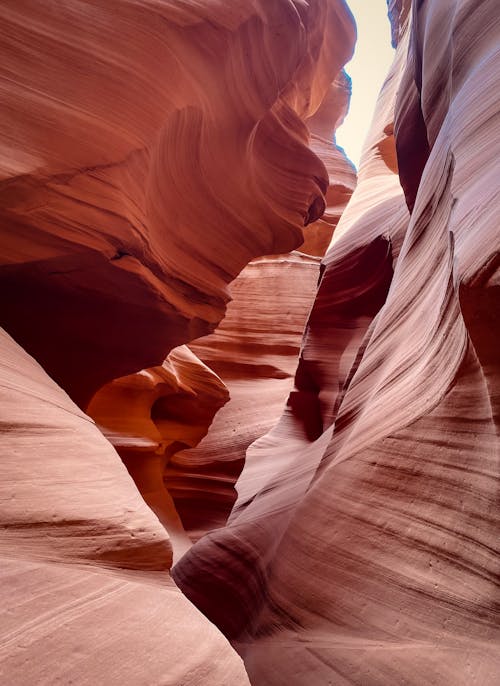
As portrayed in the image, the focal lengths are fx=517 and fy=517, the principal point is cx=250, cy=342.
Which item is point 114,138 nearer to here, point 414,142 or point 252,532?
point 414,142

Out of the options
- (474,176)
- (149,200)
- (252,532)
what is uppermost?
(149,200)

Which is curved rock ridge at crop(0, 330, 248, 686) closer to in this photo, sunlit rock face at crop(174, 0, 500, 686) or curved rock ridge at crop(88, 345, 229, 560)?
sunlit rock face at crop(174, 0, 500, 686)

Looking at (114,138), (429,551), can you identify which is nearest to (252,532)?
(429,551)

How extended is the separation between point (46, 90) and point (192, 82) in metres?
1.32

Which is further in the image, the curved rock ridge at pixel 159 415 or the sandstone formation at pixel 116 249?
the curved rock ridge at pixel 159 415

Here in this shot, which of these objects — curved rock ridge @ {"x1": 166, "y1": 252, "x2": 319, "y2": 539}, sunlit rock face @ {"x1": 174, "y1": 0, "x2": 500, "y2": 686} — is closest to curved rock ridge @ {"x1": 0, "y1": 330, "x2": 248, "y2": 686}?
sunlit rock face @ {"x1": 174, "y1": 0, "x2": 500, "y2": 686}

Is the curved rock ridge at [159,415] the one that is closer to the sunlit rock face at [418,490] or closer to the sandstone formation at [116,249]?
the sandstone formation at [116,249]

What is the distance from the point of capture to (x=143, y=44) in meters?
3.38

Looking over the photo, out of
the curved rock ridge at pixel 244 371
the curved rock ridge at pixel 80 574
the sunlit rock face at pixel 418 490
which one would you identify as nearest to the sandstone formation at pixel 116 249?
the curved rock ridge at pixel 80 574

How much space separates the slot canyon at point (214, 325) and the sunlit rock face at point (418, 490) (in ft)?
0.04

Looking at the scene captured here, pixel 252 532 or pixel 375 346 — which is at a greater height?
pixel 375 346

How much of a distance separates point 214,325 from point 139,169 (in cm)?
210

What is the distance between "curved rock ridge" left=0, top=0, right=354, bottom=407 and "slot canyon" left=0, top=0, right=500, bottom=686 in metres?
0.02

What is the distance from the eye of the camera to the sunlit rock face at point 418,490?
1785mm
